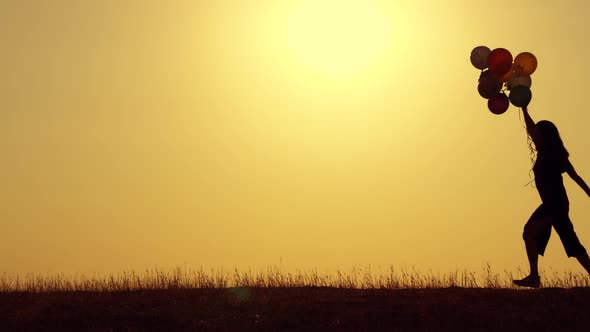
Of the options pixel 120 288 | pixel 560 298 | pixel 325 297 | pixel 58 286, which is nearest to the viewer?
pixel 560 298

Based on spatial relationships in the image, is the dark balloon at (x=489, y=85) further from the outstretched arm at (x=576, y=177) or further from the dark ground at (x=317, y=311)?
the dark ground at (x=317, y=311)

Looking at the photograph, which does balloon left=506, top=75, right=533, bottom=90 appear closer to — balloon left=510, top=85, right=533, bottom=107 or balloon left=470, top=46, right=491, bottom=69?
balloon left=510, top=85, right=533, bottom=107

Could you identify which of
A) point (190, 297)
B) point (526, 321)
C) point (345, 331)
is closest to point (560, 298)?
point (526, 321)

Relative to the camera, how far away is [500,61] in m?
12.2

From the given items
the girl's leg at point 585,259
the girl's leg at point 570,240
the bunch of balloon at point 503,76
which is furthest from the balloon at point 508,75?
the girl's leg at point 585,259

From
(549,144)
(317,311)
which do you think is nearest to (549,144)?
(549,144)

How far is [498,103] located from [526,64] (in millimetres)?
705

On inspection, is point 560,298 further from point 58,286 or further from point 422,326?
point 58,286

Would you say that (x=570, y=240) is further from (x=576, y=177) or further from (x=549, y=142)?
(x=549, y=142)

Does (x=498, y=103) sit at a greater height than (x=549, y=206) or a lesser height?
greater

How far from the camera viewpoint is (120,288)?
1373cm

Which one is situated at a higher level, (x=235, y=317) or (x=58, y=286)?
(x=58, y=286)

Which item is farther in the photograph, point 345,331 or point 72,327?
point 72,327

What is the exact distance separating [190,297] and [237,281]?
1955mm
